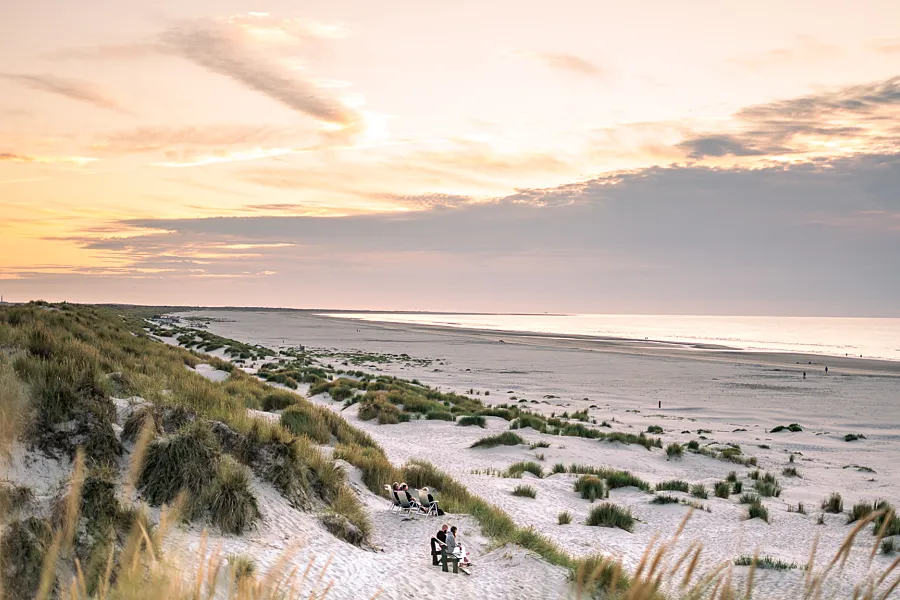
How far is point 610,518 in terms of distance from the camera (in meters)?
12.3

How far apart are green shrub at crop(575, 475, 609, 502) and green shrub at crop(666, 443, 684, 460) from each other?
6011 mm

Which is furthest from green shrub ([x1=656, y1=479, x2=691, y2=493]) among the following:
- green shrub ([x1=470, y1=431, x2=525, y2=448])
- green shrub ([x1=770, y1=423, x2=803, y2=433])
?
green shrub ([x1=770, y1=423, x2=803, y2=433])

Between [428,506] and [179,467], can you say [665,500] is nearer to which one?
[428,506]

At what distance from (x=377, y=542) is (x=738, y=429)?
22.6 meters

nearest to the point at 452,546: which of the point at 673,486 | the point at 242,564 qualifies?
the point at 242,564

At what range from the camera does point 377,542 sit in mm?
9102

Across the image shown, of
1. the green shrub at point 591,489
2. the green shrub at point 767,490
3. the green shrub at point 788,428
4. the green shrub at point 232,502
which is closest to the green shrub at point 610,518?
the green shrub at point 591,489

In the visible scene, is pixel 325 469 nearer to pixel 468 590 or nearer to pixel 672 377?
pixel 468 590

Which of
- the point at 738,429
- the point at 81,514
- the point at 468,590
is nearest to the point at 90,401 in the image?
the point at 81,514

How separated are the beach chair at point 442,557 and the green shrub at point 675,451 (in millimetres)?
14221

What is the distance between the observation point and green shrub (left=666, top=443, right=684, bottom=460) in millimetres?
20359

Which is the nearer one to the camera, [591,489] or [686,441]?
[591,489]

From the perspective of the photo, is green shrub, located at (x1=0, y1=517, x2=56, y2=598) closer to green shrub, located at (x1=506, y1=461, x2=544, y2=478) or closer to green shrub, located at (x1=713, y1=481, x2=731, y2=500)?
green shrub, located at (x1=506, y1=461, x2=544, y2=478)

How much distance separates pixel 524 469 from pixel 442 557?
30.6 ft
